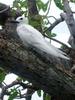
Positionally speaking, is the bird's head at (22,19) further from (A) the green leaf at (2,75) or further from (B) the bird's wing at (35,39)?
(A) the green leaf at (2,75)

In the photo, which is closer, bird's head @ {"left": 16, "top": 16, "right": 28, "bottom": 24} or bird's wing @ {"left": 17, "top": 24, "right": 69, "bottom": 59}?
bird's wing @ {"left": 17, "top": 24, "right": 69, "bottom": 59}

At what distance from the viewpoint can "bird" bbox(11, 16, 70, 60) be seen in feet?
10.3

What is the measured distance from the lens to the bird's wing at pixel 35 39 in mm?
3166

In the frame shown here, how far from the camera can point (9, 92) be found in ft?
11.1

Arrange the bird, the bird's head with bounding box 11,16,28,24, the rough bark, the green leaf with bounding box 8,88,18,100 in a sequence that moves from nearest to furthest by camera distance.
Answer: the rough bark < the bird < the green leaf with bounding box 8,88,18,100 < the bird's head with bounding box 11,16,28,24

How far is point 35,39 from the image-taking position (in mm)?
3557

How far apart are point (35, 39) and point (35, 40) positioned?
0.02 metres

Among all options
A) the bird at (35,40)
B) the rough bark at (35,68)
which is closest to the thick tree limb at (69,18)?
the bird at (35,40)

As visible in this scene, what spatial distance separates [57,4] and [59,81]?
84 centimetres

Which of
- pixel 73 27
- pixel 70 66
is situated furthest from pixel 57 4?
pixel 70 66

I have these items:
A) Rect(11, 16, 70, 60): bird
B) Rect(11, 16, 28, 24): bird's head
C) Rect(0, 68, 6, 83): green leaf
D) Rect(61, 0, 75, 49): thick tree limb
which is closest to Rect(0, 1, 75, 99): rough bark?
Rect(11, 16, 70, 60): bird

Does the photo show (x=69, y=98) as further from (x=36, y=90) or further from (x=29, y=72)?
(x=29, y=72)

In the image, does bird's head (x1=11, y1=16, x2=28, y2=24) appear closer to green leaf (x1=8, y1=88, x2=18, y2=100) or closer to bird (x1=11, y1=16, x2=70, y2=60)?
bird (x1=11, y1=16, x2=70, y2=60)

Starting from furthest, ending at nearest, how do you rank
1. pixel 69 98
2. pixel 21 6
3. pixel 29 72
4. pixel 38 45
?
pixel 21 6 < pixel 38 45 < pixel 69 98 < pixel 29 72
